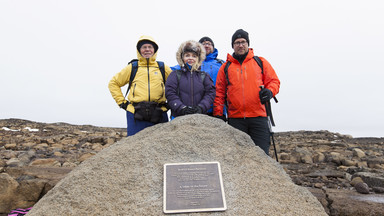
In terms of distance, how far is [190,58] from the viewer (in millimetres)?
4781

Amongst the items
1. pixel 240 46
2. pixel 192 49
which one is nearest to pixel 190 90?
pixel 192 49

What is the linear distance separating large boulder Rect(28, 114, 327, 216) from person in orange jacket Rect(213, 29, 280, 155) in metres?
1.05

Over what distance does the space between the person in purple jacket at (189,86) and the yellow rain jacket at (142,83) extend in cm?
46

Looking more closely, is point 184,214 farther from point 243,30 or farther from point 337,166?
point 337,166

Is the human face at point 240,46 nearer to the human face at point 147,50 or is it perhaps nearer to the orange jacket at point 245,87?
the orange jacket at point 245,87

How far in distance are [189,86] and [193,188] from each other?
195 centimetres

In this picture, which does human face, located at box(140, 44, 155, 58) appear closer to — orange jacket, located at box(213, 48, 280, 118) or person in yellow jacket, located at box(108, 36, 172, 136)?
person in yellow jacket, located at box(108, 36, 172, 136)

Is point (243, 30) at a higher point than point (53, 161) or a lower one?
higher

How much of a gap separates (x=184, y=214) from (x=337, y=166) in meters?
6.59

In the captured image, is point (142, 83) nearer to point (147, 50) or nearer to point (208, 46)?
point (147, 50)

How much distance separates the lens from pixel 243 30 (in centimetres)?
525

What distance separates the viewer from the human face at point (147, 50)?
5.14 m

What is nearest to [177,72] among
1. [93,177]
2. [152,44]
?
[152,44]

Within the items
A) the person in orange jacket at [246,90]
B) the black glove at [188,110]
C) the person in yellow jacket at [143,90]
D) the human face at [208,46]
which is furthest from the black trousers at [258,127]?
the human face at [208,46]
